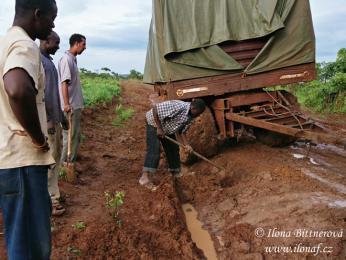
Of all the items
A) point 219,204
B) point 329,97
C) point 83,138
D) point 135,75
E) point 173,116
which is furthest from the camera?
point 135,75

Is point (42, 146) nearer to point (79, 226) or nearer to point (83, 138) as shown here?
point (79, 226)

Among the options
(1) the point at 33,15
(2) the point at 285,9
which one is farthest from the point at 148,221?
(2) the point at 285,9

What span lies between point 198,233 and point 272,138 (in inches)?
111

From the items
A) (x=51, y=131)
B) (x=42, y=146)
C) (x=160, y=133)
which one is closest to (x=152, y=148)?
(x=160, y=133)

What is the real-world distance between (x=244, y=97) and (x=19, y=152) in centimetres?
455

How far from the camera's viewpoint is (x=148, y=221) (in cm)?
425

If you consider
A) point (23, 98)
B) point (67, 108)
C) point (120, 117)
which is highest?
point (23, 98)

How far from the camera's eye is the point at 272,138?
6539 millimetres

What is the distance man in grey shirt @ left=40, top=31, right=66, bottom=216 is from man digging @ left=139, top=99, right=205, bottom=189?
1.46 metres

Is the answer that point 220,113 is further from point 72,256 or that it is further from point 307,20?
point 72,256

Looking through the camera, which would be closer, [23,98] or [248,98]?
[23,98]

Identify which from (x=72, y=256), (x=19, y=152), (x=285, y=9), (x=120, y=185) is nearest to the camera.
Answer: (x=19, y=152)

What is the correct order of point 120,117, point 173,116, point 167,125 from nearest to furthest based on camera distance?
1. point 173,116
2. point 167,125
3. point 120,117

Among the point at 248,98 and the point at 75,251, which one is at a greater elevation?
the point at 248,98
